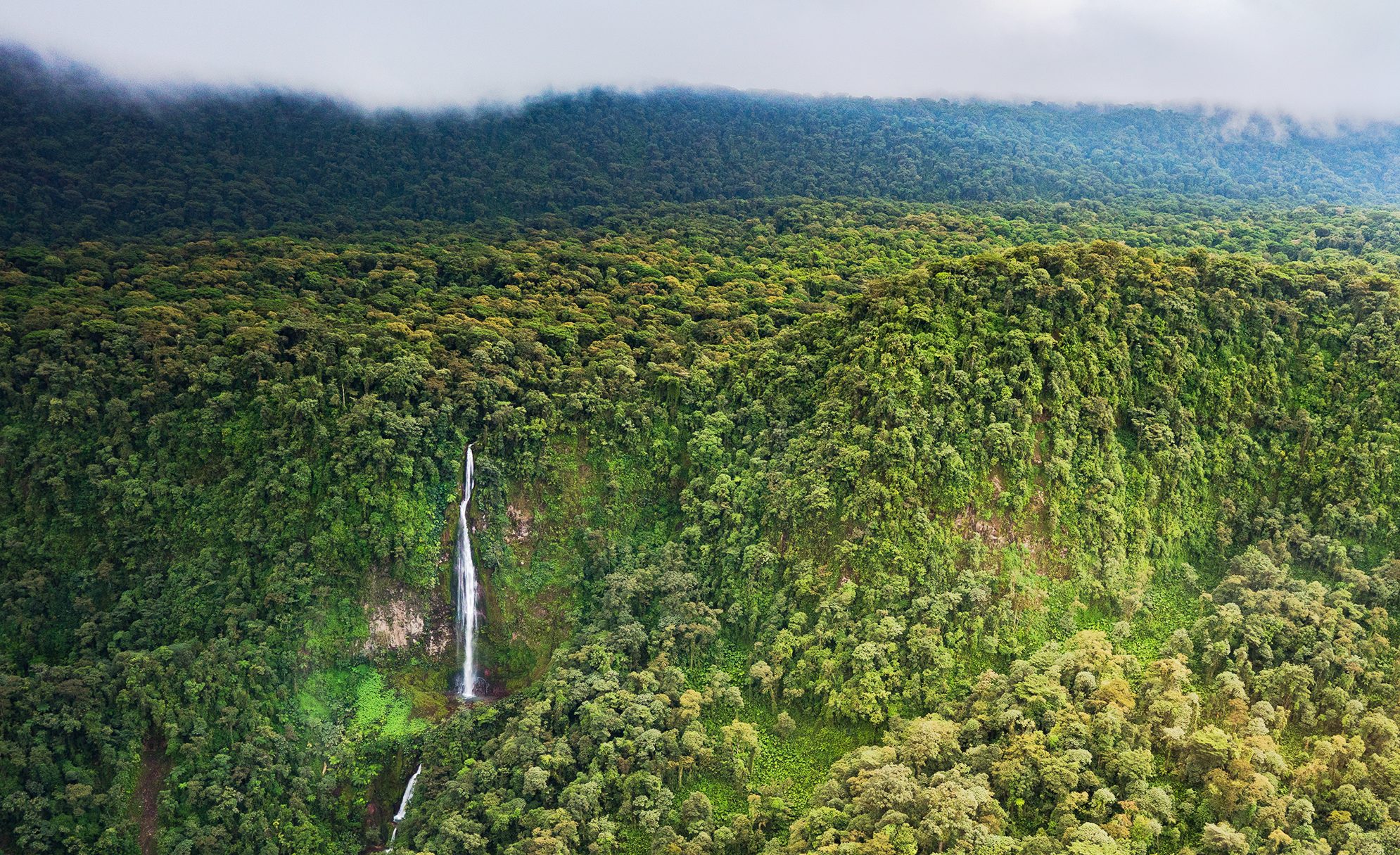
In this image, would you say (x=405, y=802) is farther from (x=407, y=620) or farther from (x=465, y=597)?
(x=465, y=597)

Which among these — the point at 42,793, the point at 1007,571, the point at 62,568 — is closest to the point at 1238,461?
the point at 1007,571

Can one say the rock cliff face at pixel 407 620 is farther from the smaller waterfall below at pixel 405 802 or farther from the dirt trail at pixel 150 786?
the dirt trail at pixel 150 786

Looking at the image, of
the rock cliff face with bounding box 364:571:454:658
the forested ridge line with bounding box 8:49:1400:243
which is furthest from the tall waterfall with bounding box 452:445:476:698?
the forested ridge line with bounding box 8:49:1400:243

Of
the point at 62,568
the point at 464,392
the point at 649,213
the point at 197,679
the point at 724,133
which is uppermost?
the point at 724,133

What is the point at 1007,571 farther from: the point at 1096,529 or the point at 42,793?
the point at 42,793

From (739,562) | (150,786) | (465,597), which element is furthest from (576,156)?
(150,786)

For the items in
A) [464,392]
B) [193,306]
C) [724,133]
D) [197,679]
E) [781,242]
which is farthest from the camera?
[724,133]

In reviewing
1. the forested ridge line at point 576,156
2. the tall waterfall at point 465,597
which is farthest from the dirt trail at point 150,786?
the forested ridge line at point 576,156
